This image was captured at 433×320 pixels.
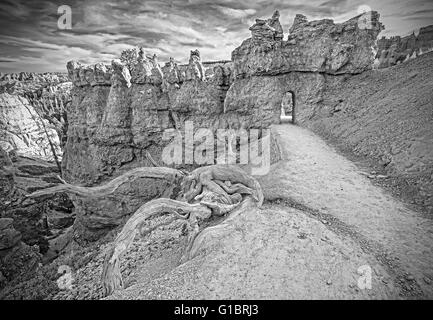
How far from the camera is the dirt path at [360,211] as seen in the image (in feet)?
18.1

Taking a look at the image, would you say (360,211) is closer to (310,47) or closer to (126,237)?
(126,237)

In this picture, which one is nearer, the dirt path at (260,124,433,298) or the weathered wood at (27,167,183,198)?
the dirt path at (260,124,433,298)

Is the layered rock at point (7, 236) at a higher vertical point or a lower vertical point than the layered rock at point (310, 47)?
lower

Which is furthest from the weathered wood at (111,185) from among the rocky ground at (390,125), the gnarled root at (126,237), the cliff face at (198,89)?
the cliff face at (198,89)

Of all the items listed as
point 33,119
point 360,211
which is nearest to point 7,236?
point 360,211

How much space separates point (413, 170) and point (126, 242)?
436 inches

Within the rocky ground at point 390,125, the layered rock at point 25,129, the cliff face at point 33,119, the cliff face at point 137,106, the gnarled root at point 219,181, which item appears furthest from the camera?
the cliff face at point 33,119

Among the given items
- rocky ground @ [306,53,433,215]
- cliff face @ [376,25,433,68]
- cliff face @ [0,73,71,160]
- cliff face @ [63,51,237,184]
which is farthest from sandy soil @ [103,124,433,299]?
cliff face @ [0,73,71,160]

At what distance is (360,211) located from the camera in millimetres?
7805

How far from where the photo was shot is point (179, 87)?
24984mm

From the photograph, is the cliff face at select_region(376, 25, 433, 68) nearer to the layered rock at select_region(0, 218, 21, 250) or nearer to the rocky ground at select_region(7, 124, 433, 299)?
the rocky ground at select_region(7, 124, 433, 299)

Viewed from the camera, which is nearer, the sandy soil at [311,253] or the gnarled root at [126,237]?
the sandy soil at [311,253]

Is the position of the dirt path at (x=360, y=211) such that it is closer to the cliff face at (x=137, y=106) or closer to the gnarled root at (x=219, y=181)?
the gnarled root at (x=219, y=181)

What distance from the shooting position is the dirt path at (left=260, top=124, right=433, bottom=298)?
552 centimetres
